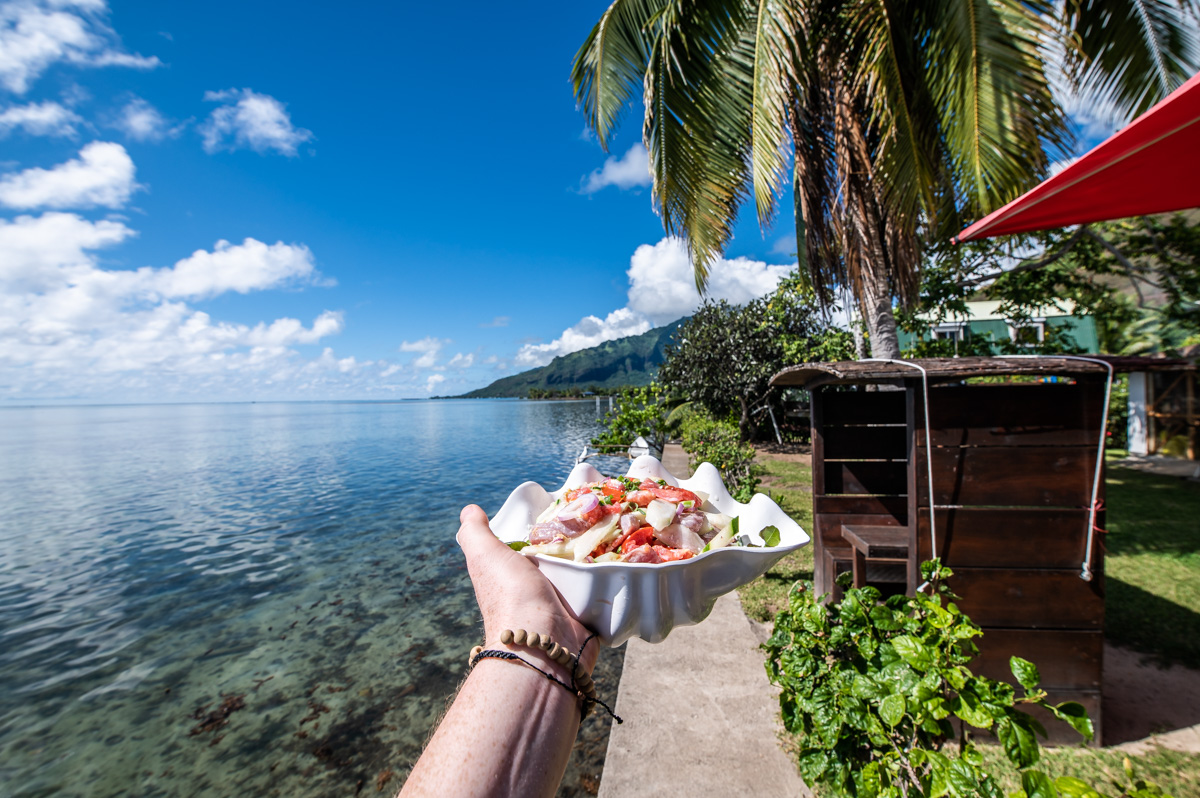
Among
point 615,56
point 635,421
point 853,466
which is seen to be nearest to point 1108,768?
point 853,466

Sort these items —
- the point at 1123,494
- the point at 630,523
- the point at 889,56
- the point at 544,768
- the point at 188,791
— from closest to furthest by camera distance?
the point at 544,768 → the point at 630,523 → the point at 188,791 → the point at 889,56 → the point at 1123,494

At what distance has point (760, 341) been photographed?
13672 millimetres

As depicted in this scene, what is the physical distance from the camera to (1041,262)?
7758 millimetres

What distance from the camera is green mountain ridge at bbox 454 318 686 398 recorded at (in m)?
150

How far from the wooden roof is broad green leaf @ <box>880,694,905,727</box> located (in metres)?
1.63

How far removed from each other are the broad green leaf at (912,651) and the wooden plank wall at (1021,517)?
1368 mm

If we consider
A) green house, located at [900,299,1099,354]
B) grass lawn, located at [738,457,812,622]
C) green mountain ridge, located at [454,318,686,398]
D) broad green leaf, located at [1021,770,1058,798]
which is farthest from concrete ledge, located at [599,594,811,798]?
green mountain ridge, located at [454,318,686,398]

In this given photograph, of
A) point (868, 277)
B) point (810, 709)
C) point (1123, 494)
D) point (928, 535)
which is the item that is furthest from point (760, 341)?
point (810, 709)

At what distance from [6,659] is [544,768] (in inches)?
374

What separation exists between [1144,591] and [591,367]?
6028 inches

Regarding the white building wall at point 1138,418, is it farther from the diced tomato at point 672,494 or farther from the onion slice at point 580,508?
the onion slice at point 580,508

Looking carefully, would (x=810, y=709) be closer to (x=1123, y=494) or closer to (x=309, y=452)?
(x=1123, y=494)

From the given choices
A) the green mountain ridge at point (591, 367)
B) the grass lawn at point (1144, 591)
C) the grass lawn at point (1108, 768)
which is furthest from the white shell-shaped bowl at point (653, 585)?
the green mountain ridge at point (591, 367)

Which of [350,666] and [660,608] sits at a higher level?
[660,608]
